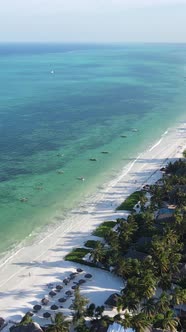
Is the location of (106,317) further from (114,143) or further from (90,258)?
(114,143)

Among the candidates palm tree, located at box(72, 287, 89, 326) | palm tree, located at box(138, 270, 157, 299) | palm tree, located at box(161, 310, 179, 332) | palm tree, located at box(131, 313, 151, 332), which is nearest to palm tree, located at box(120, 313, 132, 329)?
palm tree, located at box(131, 313, 151, 332)

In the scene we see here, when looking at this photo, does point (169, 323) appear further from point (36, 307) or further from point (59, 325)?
point (36, 307)

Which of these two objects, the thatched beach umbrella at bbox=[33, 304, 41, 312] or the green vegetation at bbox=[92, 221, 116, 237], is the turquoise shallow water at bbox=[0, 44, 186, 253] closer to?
the green vegetation at bbox=[92, 221, 116, 237]

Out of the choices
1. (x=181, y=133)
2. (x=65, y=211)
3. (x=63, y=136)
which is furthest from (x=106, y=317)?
(x=181, y=133)

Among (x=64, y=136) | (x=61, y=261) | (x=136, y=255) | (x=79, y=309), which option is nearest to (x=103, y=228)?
(x=61, y=261)

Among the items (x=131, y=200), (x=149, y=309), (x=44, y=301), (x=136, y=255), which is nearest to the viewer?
(x=149, y=309)

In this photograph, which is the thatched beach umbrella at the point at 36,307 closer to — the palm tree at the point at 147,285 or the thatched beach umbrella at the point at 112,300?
the thatched beach umbrella at the point at 112,300
